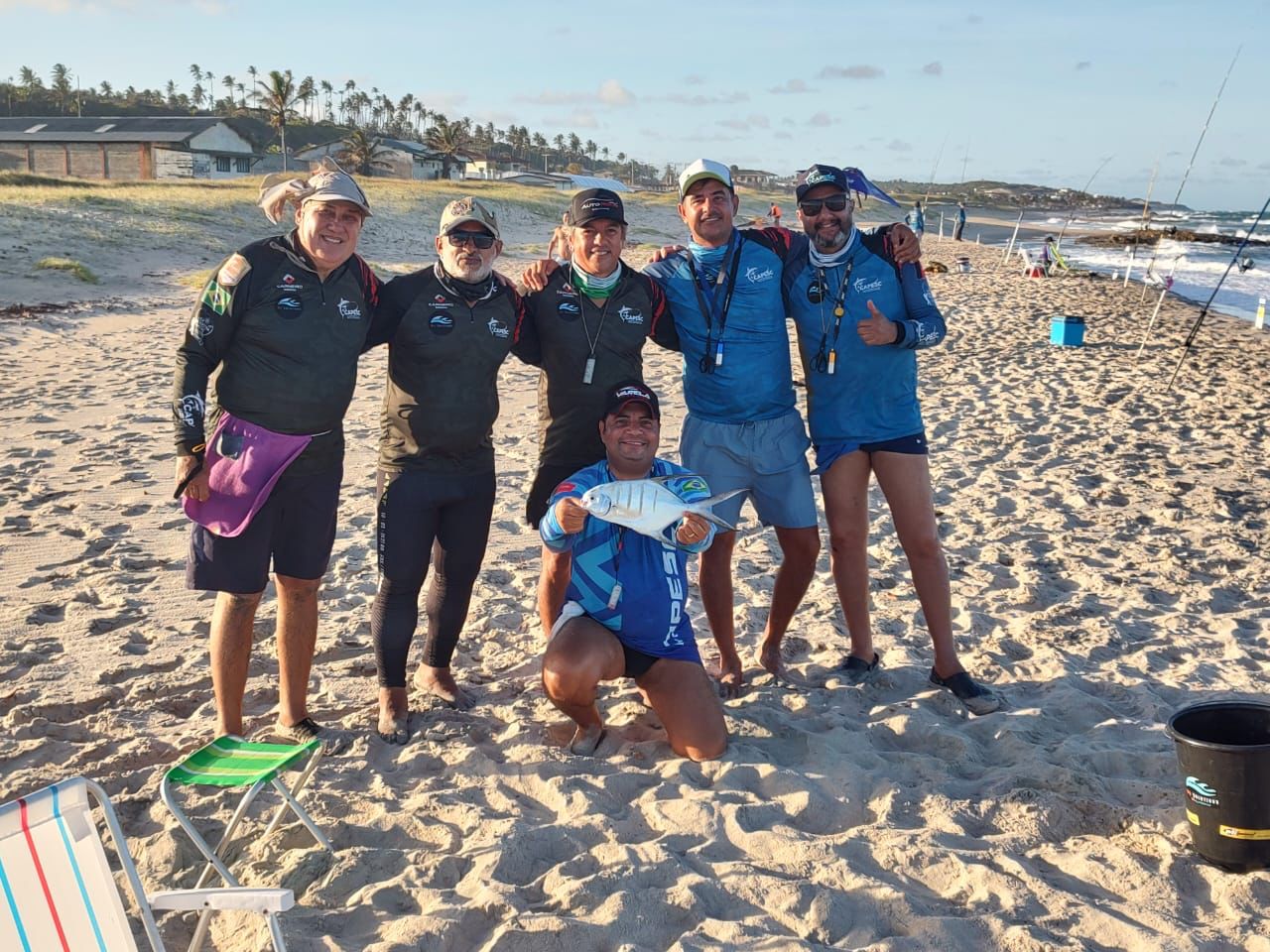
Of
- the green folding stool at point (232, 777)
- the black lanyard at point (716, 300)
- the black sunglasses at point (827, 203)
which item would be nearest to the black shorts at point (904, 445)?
the black lanyard at point (716, 300)

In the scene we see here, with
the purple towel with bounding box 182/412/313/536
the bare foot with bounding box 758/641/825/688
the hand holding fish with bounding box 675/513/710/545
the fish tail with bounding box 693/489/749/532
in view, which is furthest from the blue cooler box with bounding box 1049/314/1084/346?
the purple towel with bounding box 182/412/313/536

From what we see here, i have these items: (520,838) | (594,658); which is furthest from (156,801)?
(594,658)

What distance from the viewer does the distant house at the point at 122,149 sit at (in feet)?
169

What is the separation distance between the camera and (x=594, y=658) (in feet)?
12.8

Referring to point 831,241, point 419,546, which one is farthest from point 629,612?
point 831,241

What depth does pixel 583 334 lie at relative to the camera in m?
4.16

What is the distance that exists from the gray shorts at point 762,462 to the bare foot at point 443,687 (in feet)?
4.67

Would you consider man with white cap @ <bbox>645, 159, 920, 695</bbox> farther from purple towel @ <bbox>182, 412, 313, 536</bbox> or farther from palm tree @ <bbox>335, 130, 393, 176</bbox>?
palm tree @ <bbox>335, 130, 393, 176</bbox>

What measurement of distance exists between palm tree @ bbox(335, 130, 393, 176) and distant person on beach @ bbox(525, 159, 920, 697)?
66.2 metres

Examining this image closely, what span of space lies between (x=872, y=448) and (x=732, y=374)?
0.72 metres

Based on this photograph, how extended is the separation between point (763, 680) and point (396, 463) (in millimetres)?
1990

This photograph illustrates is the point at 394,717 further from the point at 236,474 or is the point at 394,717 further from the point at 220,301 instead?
the point at 220,301

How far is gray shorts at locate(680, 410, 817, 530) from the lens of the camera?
4414 millimetres

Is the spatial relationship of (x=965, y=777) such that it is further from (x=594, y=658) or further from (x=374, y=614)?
(x=374, y=614)
